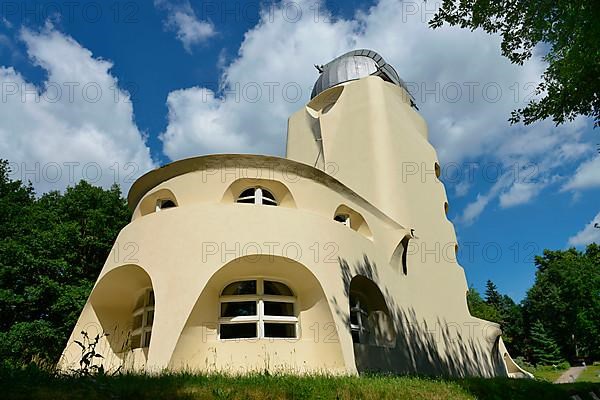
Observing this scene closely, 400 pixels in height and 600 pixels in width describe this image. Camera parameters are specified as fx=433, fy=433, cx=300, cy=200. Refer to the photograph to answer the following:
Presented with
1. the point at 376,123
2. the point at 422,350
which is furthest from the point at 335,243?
the point at 376,123

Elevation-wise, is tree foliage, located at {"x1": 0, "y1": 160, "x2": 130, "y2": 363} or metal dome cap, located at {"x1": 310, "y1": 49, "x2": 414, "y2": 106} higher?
metal dome cap, located at {"x1": 310, "y1": 49, "x2": 414, "y2": 106}

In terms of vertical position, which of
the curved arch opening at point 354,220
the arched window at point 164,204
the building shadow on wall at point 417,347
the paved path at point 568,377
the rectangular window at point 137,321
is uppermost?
the arched window at point 164,204

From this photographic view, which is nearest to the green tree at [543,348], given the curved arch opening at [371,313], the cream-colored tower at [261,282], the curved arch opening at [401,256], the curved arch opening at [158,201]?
the cream-colored tower at [261,282]

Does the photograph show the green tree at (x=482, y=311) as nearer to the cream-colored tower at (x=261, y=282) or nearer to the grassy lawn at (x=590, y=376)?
the grassy lawn at (x=590, y=376)

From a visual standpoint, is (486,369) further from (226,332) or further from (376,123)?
(226,332)

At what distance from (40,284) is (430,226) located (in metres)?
17.5

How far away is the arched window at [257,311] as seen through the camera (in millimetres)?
11523

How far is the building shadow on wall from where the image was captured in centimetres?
1255

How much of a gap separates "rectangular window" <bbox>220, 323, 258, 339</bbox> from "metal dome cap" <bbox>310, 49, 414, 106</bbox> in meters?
16.8

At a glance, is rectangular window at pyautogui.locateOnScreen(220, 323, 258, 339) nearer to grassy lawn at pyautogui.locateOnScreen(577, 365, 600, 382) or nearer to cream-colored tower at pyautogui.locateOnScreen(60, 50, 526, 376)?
cream-colored tower at pyautogui.locateOnScreen(60, 50, 526, 376)

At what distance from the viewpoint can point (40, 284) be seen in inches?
724

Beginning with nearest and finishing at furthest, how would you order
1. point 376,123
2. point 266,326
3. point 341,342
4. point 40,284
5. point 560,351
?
point 341,342 → point 266,326 → point 40,284 → point 376,123 → point 560,351

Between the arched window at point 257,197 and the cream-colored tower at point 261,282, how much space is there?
4 centimetres

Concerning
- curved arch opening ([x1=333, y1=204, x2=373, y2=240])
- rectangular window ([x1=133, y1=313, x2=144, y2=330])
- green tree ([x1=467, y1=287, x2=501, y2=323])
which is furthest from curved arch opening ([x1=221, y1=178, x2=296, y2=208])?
green tree ([x1=467, y1=287, x2=501, y2=323])
